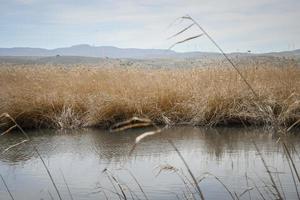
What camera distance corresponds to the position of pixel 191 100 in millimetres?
8562

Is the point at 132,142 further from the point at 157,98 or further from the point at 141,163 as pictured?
the point at 157,98

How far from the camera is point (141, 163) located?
514 centimetres

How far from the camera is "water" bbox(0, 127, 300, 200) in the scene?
4.09 metres

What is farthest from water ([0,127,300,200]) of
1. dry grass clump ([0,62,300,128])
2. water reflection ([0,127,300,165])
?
dry grass clump ([0,62,300,128])

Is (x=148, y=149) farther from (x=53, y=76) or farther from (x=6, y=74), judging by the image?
(x=6, y=74)

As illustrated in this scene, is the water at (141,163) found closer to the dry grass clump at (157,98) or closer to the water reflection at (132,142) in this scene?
the water reflection at (132,142)

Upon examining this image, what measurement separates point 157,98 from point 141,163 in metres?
3.47

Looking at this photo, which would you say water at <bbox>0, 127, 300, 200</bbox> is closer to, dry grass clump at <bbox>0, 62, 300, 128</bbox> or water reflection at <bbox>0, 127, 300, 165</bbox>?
water reflection at <bbox>0, 127, 300, 165</bbox>

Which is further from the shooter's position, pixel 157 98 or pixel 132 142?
pixel 157 98

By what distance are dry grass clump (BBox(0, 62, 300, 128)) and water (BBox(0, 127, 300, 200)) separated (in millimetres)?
508

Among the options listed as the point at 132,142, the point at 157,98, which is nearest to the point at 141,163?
the point at 132,142

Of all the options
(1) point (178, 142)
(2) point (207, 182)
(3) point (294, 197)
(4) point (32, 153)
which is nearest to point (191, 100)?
(1) point (178, 142)

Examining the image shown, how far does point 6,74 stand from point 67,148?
5.22 m

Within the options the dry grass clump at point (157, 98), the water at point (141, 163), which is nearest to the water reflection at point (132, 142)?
the water at point (141, 163)
